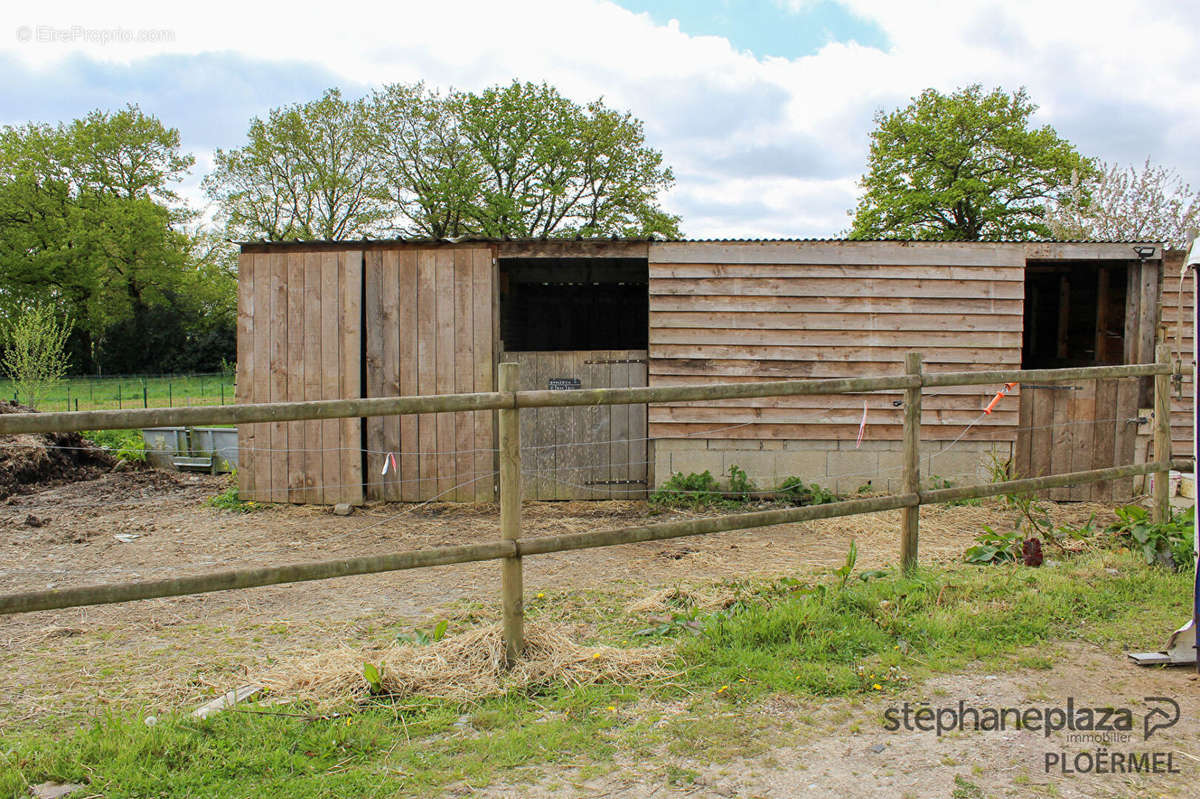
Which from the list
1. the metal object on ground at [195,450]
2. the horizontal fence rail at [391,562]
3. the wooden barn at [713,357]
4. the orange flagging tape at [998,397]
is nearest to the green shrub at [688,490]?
the wooden barn at [713,357]

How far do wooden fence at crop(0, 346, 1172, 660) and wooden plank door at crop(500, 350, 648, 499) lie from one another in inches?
178

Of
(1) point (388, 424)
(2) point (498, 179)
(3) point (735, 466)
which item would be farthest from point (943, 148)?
(1) point (388, 424)

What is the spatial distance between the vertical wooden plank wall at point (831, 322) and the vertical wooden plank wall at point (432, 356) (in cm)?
190

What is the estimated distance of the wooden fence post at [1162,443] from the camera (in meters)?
4.80

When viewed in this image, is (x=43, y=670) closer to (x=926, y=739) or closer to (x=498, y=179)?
(x=926, y=739)

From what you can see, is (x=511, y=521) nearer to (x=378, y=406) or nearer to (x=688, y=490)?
(x=378, y=406)

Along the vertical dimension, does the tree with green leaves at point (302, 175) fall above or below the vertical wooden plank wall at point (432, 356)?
above

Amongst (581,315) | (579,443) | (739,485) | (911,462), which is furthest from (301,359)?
(911,462)

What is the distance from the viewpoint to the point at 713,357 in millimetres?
8492

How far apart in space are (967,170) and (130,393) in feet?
89.6

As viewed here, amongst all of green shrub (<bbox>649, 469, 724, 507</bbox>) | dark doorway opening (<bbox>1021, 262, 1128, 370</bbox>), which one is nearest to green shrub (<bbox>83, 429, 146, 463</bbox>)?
green shrub (<bbox>649, 469, 724, 507</bbox>)

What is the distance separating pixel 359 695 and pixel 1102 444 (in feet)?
28.1

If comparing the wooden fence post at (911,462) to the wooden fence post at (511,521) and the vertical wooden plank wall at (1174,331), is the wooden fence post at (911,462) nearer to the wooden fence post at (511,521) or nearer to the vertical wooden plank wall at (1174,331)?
the wooden fence post at (511,521)

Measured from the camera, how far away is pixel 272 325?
8406 millimetres
